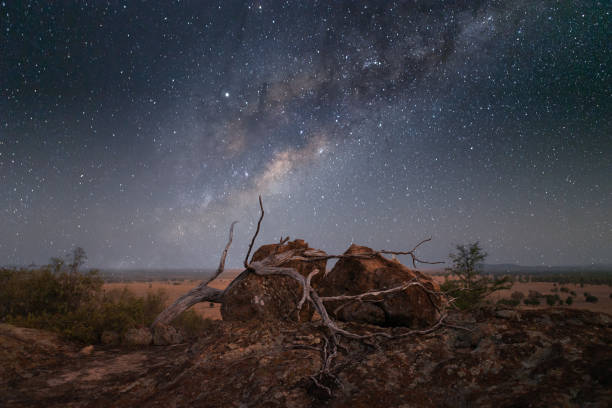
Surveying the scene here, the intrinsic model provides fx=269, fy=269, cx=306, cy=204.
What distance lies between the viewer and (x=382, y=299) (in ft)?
15.1

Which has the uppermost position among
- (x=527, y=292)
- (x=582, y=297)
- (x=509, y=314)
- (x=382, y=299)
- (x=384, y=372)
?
(x=509, y=314)

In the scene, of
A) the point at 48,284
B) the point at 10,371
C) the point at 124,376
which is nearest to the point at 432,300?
the point at 124,376

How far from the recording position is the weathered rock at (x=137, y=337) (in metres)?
6.68

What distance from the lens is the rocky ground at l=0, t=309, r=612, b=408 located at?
2033 millimetres

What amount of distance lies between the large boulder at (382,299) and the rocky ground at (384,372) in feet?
2.73

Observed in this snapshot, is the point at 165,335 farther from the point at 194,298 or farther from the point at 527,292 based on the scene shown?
the point at 527,292

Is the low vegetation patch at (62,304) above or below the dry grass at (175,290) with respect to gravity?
above

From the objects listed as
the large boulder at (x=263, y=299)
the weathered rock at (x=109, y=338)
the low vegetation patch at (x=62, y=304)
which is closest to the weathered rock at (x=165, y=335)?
the low vegetation patch at (x=62, y=304)

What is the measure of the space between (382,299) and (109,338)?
271 inches

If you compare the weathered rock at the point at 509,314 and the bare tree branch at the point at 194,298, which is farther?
the bare tree branch at the point at 194,298

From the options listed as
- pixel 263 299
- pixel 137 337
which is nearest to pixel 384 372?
pixel 263 299

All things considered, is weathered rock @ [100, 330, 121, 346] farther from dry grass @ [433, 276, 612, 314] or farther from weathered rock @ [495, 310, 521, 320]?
dry grass @ [433, 276, 612, 314]

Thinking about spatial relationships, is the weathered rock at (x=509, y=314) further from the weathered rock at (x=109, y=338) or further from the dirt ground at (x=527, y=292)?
the dirt ground at (x=527, y=292)

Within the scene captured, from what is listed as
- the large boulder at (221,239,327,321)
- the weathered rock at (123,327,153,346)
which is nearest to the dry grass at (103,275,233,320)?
the weathered rock at (123,327,153,346)
